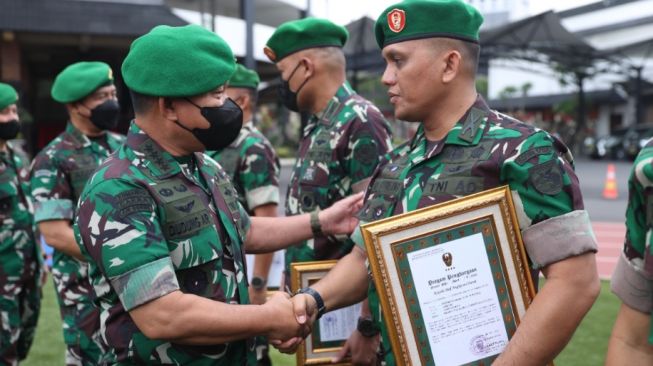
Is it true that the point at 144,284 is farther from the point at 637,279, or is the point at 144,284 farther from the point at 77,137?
the point at 77,137

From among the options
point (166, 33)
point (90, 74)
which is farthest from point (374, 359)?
point (90, 74)

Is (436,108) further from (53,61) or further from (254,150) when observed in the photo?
(53,61)

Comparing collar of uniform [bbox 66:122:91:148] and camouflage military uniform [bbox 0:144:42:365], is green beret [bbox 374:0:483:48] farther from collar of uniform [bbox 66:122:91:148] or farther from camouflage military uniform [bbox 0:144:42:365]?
camouflage military uniform [bbox 0:144:42:365]

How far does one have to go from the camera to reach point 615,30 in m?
40.4

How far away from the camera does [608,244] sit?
368 inches

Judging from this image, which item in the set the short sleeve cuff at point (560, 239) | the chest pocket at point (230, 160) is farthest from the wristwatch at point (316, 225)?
the chest pocket at point (230, 160)

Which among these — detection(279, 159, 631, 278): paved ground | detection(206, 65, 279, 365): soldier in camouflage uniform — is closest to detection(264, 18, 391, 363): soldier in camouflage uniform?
detection(206, 65, 279, 365): soldier in camouflage uniform

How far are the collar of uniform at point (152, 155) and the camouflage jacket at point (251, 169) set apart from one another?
5.83 feet

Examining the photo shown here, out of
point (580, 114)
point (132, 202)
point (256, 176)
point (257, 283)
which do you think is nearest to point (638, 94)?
point (580, 114)

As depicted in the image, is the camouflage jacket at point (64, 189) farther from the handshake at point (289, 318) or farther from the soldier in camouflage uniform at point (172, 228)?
the handshake at point (289, 318)

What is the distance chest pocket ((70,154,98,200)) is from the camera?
3.89 metres

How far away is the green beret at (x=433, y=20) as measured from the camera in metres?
2.03

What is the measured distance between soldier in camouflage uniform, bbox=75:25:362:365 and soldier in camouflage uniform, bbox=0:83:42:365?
7.91 feet

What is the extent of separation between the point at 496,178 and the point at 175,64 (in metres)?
0.98
